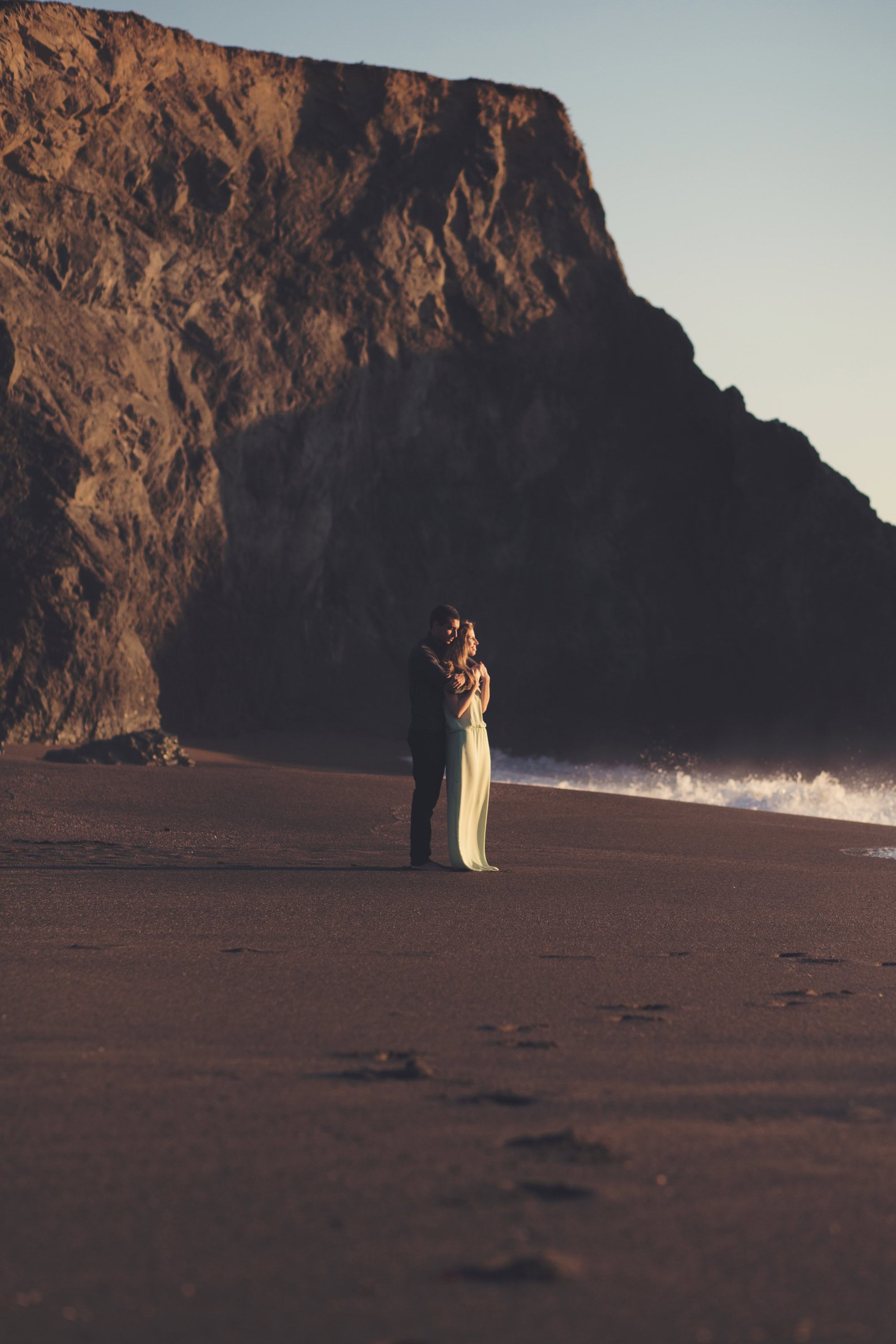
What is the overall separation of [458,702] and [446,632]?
0.53 metres

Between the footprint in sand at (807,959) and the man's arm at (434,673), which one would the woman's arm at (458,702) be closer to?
the man's arm at (434,673)

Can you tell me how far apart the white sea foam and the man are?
5761 mm

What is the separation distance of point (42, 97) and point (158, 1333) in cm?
2267

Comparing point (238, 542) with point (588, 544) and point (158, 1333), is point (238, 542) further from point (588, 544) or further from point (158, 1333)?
point (158, 1333)

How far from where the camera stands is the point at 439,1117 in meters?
2.88

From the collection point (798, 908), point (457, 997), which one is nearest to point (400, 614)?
point (798, 908)

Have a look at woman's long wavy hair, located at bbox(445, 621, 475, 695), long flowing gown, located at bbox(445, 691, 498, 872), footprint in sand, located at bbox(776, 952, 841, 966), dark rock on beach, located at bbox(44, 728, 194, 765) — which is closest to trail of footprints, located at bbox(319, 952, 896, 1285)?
footprint in sand, located at bbox(776, 952, 841, 966)

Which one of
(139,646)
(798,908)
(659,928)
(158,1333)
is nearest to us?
(158,1333)

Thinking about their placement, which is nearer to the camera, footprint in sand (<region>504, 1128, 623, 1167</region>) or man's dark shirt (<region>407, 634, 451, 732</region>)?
footprint in sand (<region>504, 1128, 623, 1167</region>)

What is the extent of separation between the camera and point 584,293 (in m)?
27.6

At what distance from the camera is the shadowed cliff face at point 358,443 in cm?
1994

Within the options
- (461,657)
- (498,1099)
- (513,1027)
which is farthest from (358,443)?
(498,1099)

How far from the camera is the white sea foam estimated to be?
56.1 ft

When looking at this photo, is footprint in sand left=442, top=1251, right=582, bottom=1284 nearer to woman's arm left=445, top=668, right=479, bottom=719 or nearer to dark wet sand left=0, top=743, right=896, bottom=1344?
dark wet sand left=0, top=743, right=896, bottom=1344
